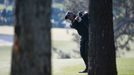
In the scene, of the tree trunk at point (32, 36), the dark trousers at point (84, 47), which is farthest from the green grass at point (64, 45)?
the tree trunk at point (32, 36)

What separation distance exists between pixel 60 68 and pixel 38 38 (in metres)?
9.84

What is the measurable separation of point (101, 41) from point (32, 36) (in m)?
4.25

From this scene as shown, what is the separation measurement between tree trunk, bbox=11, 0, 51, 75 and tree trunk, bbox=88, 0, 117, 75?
13.0 feet

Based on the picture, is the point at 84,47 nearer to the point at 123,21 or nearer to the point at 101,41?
the point at 101,41

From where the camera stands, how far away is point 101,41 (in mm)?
9977

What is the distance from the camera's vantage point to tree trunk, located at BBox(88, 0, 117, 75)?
984 cm

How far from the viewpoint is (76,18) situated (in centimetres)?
1294

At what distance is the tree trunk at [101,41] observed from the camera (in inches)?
388

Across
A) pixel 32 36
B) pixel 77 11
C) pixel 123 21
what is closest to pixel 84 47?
pixel 32 36

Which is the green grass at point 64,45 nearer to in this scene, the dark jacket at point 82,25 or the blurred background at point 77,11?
the blurred background at point 77,11

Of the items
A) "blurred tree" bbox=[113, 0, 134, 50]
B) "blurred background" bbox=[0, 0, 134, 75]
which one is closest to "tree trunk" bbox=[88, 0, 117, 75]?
"blurred background" bbox=[0, 0, 134, 75]

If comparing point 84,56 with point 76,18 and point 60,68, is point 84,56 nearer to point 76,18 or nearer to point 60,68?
point 76,18

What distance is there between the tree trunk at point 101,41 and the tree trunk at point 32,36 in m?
3.95

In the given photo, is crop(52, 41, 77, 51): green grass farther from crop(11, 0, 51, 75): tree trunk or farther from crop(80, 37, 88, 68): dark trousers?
crop(11, 0, 51, 75): tree trunk
